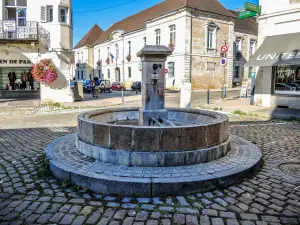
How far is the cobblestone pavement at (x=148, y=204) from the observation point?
3.13 metres

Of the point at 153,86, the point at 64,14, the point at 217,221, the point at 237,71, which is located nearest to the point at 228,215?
the point at 217,221

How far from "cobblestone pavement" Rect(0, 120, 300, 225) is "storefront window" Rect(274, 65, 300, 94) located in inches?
382

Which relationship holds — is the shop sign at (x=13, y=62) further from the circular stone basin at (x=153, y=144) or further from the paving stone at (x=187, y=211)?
the paving stone at (x=187, y=211)

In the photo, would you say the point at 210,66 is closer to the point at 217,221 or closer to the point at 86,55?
the point at 86,55

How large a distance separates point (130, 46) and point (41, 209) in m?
39.2

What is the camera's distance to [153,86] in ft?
19.8

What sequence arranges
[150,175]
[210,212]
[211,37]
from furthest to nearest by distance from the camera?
1. [211,37]
2. [150,175]
3. [210,212]

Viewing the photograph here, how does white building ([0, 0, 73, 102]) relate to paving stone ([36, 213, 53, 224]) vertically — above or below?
above

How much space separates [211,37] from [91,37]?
103 feet

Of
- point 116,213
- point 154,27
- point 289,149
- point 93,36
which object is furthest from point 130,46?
point 116,213

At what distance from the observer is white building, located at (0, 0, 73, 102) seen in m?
16.4

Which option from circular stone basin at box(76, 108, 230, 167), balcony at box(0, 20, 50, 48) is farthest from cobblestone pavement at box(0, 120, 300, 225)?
balcony at box(0, 20, 50, 48)

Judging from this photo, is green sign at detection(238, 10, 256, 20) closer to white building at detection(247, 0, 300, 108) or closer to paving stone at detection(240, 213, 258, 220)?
white building at detection(247, 0, 300, 108)

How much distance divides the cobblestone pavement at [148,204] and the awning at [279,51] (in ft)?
28.0
